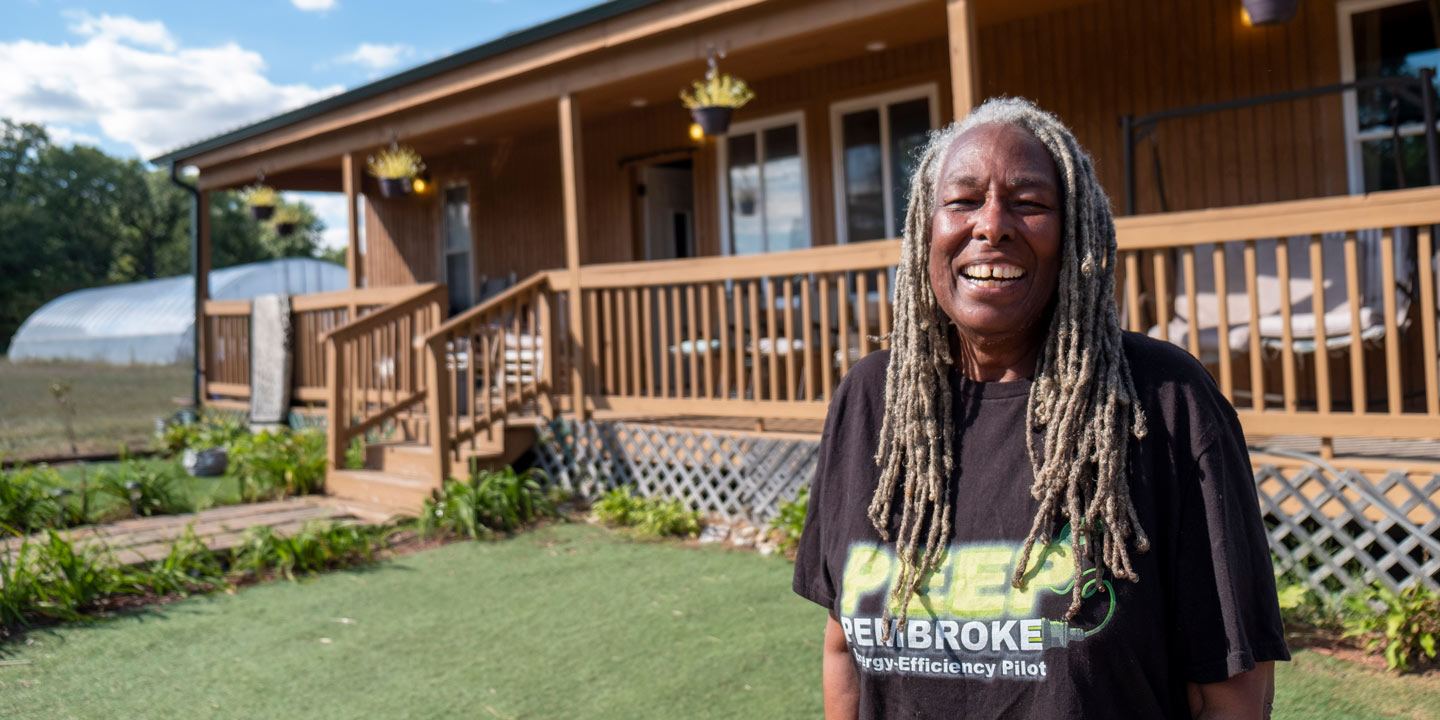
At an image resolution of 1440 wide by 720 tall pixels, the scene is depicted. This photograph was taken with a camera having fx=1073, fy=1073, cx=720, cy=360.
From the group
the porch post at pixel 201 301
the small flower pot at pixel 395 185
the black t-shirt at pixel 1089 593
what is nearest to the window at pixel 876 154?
the small flower pot at pixel 395 185

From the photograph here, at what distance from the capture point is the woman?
1.35 metres

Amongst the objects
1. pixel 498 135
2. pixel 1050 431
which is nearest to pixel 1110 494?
pixel 1050 431

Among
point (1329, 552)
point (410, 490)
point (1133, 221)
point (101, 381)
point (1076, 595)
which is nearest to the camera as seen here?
point (1076, 595)

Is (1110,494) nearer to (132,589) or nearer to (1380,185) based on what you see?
(132,589)

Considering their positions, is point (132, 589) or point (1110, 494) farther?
point (132, 589)

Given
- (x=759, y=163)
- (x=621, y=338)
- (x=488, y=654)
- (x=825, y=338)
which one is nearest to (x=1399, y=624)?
(x=825, y=338)

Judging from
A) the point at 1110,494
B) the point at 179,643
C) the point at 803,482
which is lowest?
the point at 179,643

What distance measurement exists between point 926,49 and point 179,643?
6.40 meters

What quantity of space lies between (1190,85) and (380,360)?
6.20 m

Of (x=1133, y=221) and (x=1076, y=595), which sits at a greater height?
(x=1133, y=221)

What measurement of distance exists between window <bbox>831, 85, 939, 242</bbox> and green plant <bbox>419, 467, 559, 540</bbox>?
3500 millimetres

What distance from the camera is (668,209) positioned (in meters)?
10.8

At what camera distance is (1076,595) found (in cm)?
136

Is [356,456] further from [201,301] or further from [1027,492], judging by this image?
[1027,492]
